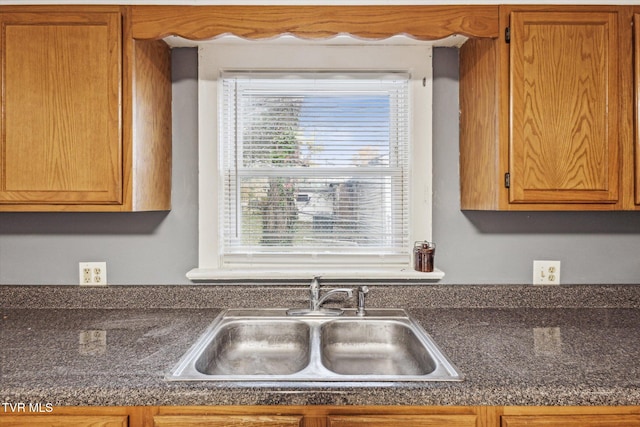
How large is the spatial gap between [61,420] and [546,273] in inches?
70.0

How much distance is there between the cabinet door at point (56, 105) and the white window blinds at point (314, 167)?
0.48m

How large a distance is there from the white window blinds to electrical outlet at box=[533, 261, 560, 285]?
21.9 inches

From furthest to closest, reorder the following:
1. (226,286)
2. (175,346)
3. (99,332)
Result: (226,286)
(99,332)
(175,346)

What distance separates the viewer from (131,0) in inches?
59.1

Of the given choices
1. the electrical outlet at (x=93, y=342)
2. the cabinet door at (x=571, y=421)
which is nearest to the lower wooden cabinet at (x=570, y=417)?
the cabinet door at (x=571, y=421)

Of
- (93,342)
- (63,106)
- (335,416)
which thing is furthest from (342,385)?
(63,106)

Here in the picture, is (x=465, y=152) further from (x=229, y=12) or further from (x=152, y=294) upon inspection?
(x=152, y=294)

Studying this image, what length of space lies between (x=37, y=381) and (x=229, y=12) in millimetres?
1277

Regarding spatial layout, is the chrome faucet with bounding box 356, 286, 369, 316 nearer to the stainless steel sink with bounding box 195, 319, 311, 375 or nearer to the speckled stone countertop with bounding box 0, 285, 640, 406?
the speckled stone countertop with bounding box 0, 285, 640, 406

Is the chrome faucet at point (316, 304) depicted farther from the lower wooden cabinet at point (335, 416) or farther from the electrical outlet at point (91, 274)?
the electrical outlet at point (91, 274)

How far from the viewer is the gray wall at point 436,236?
5.82 feet

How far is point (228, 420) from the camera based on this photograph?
1.05m

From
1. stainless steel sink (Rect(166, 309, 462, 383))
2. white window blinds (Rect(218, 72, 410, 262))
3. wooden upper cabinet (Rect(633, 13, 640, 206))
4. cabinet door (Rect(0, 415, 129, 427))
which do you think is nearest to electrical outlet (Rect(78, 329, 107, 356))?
cabinet door (Rect(0, 415, 129, 427))

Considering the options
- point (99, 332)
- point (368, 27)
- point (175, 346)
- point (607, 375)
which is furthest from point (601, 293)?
point (99, 332)
